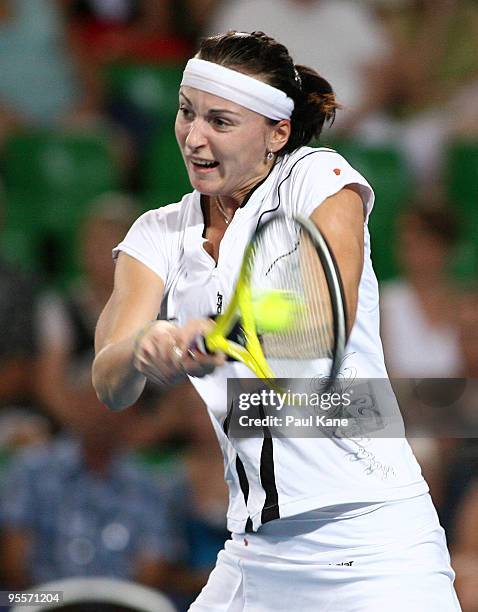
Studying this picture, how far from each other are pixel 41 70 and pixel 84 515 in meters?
2.22

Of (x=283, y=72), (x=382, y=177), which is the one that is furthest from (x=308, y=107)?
(x=382, y=177)

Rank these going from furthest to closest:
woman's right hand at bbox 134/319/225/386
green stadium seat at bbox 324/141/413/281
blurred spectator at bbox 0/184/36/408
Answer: green stadium seat at bbox 324/141/413/281, blurred spectator at bbox 0/184/36/408, woman's right hand at bbox 134/319/225/386

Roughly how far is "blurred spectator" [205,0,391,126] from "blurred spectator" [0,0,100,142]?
25.2 inches

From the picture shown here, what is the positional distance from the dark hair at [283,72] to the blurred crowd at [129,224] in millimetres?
1621

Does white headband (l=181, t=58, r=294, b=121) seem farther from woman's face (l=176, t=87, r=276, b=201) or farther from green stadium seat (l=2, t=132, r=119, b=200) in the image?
green stadium seat (l=2, t=132, r=119, b=200)

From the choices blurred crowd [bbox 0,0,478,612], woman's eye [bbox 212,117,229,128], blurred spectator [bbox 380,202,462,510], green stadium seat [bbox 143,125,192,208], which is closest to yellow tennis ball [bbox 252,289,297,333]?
woman's eye [bbox 212,117,229,128]

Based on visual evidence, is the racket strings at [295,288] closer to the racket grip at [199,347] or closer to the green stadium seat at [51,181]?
the racket grip at [199,347]

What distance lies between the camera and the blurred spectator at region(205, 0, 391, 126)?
5199mm

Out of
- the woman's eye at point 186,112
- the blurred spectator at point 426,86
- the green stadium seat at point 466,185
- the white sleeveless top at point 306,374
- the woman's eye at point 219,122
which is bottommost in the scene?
the white sleeveless top at point 306,374

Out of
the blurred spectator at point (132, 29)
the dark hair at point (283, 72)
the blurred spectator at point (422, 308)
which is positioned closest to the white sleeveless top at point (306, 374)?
the dark hair at point (283, 72)

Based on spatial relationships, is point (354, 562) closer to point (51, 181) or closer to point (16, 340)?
point (16, 340)

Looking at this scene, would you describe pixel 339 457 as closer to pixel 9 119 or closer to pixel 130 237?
pixel 130 237

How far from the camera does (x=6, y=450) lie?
4266mm

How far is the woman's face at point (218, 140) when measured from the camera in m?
2.47
